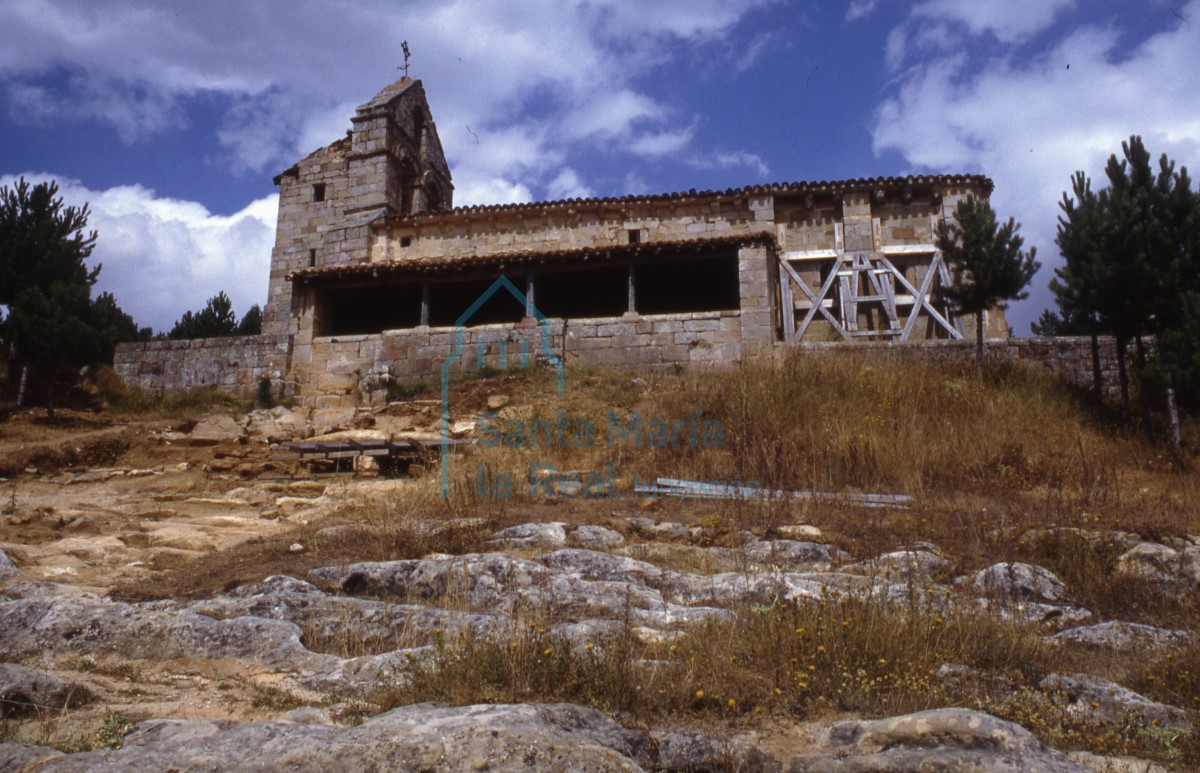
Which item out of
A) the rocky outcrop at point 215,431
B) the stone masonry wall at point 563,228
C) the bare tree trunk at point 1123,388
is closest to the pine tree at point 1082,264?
the bare tree trunk at point 1123,388

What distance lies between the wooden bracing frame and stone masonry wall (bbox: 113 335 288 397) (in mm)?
11052

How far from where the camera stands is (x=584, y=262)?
53.7ft

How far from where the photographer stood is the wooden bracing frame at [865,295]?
57.3 ft

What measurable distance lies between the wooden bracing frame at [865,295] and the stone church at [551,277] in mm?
45

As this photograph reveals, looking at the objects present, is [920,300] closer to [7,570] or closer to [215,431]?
[215,431]

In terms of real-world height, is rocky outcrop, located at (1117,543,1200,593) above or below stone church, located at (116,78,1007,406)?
below

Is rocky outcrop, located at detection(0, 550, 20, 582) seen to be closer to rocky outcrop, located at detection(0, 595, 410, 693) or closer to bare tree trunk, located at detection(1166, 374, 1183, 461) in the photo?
rocky outcrop, located at detection(0, 595, 410, 693)

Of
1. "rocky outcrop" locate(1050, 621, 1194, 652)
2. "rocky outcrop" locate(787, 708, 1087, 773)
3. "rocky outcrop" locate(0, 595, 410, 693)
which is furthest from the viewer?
"rocky outcrop" locate(1050, 621, 1194, 652)

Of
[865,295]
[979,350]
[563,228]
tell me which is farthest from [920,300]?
[563,228]

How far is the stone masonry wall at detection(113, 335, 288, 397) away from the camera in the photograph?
1678 centimetres

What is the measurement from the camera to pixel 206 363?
56.0 ft

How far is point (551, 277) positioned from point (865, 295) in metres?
7.26

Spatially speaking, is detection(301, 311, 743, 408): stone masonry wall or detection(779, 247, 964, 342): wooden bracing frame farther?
detection(779, 247, 964, 342): wooden bracing frame

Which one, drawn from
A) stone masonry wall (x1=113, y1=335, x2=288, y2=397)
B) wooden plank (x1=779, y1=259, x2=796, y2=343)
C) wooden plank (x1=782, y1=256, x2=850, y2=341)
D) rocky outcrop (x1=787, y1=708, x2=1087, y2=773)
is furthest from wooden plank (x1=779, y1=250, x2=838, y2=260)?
rocky outcrop (x1=787, y1=708, x2=1087, y2=773)
